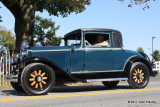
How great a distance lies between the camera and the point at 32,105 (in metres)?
5.06

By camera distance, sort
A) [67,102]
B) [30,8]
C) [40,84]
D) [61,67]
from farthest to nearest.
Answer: [30,8] → [61,67] → [40,84] → [67,102]

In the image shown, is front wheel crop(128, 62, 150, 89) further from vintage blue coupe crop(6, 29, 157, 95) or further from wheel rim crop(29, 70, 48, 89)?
wheel rim crop(29, 70, 48, 89)

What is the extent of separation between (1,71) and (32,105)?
5944 millimetres

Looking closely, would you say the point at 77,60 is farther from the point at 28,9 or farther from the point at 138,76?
the point at 28,9

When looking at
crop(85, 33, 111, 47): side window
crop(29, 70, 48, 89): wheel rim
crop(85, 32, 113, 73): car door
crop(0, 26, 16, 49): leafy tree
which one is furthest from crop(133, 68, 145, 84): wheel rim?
crop(0, 26, 16, 49): leafy tree

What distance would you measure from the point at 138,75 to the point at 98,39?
183 centimetres

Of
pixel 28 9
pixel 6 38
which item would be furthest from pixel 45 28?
pixel 28 9

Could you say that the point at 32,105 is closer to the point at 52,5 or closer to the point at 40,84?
the point at 40,84

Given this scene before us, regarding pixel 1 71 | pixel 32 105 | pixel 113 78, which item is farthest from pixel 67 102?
pixel 1 71

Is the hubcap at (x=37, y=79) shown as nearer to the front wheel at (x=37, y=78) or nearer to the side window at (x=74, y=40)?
the front wheel at (x=37, y=78)

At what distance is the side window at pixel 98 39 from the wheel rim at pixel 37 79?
6.45ft

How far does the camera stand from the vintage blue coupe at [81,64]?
21.2 ft

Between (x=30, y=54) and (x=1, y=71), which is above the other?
(x=30, y=54)

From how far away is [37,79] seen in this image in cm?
641
